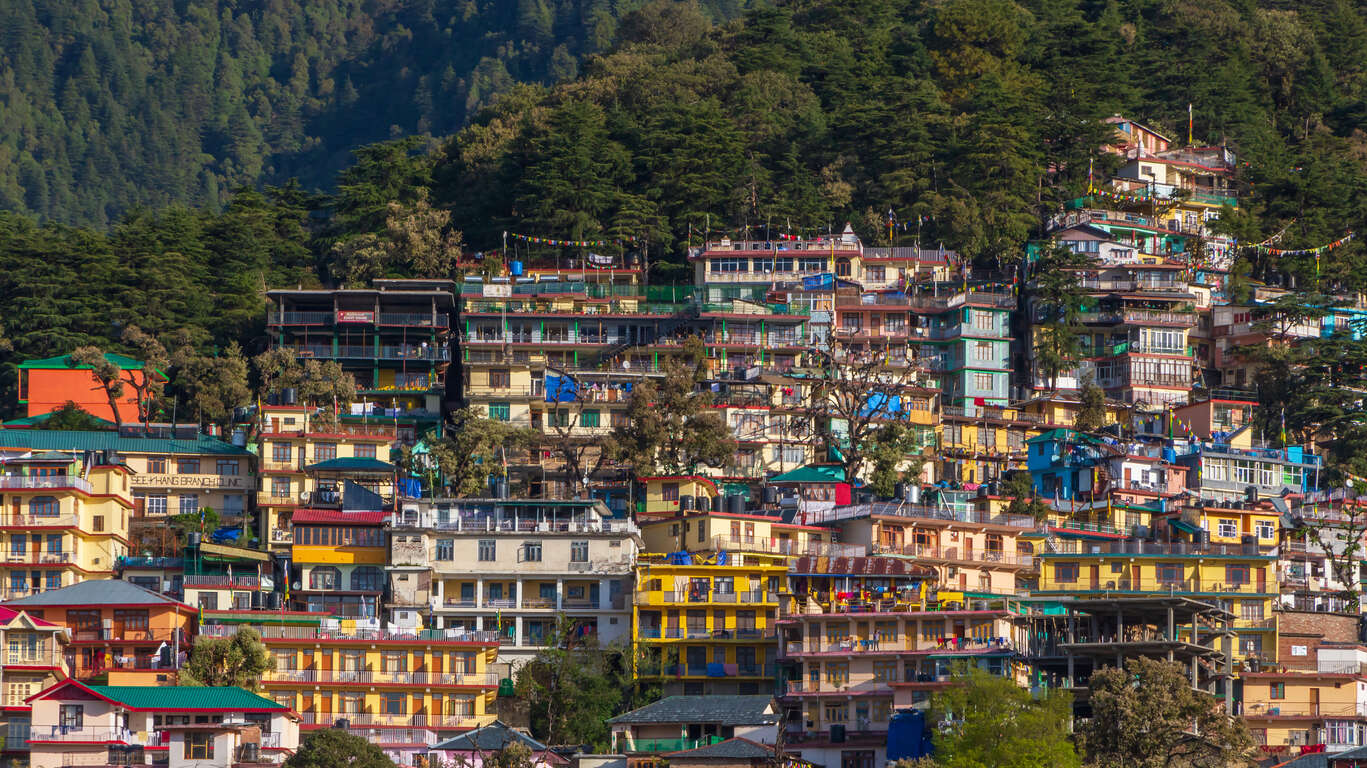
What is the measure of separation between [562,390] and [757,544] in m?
20.2

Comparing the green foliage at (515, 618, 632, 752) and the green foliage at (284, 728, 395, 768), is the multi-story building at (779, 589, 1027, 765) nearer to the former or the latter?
the green foliage at (515, 618, 632, 752)

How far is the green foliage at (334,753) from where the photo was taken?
226 ft

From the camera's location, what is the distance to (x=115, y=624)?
8069 centimetres

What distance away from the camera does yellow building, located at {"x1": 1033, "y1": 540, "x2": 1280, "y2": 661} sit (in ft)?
274

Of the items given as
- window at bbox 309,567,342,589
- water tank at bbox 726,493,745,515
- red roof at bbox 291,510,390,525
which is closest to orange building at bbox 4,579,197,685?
window at bbox 309,567,342,589

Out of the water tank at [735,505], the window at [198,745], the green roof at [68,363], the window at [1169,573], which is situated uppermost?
the green roof at [68,363]

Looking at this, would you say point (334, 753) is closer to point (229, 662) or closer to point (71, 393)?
point (229, 662)

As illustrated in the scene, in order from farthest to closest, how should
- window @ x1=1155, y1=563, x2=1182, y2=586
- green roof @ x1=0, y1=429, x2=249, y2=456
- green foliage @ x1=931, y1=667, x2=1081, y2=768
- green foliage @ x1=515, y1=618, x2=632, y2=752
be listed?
green roof @ x1=0, y1=429, x2=249, y2=456, window @ x1=1155, y1=563, x2=1182, y2=586, green foliage @ x1=515, y1=618, x2=632, y2=752, green foliage @ x1=931, y1=667, x2=1081, y2=768

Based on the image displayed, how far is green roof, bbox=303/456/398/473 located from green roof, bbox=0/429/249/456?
191 inches

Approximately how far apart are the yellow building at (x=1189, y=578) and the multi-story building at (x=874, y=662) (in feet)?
22.2

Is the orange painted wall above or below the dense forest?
below

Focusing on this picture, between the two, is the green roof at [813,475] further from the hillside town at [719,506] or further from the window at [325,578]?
the window at [325,578]

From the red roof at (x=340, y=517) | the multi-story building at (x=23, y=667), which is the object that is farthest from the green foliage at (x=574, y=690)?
the multi-story building at (x=23, y=667)

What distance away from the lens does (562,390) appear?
349 feet
